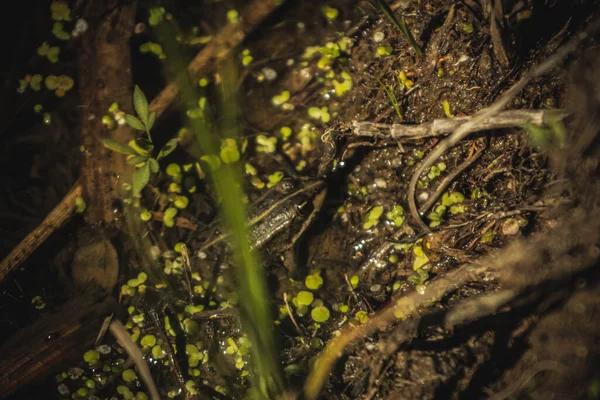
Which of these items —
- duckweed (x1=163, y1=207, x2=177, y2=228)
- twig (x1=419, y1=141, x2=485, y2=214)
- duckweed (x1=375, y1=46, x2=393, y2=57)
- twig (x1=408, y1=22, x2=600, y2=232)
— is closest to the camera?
twig (x1=408, y1=22, x2=600, y2=232)

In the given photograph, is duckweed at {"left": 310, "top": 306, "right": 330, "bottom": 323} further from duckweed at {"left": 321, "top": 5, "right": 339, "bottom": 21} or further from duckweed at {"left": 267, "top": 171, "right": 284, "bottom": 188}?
duckweed at {"left": 321, "top": 5, "right": 339, "bottom": 21}

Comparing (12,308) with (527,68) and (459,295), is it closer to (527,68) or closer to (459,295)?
(459,295)

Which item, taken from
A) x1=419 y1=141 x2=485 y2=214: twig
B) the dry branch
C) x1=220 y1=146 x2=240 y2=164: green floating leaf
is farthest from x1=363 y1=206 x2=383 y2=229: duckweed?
the dry branch

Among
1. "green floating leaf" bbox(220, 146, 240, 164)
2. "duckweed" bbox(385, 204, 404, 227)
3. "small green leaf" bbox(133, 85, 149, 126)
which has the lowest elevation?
"duckweed" bbox(385, 204, 404, 227)

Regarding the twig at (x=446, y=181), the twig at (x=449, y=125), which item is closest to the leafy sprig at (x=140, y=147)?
the twig at (x=449, y=125)

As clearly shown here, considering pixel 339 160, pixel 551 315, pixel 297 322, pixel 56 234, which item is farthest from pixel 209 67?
pixel 551 315
